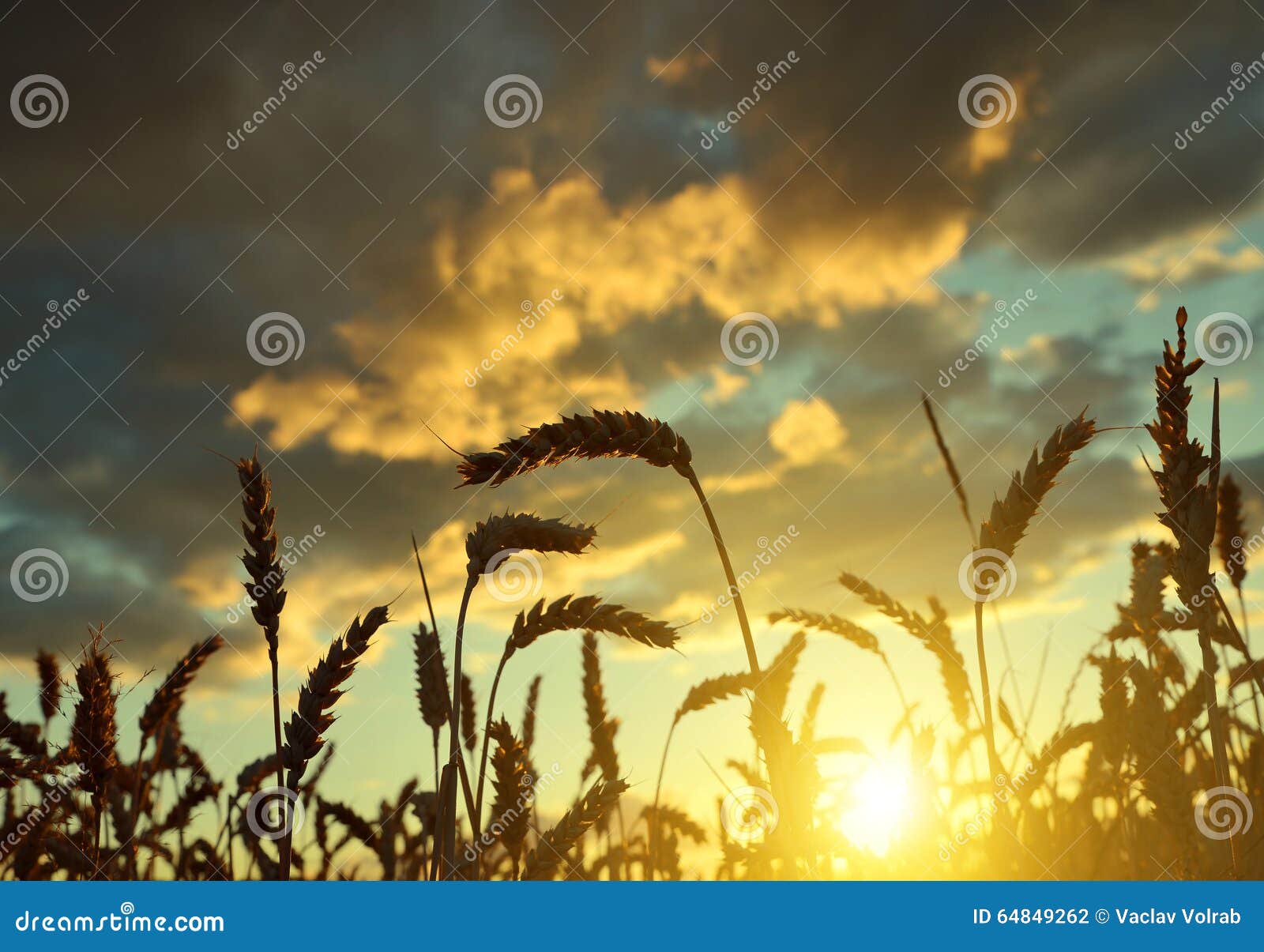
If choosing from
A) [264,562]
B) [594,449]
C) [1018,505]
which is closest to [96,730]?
[264,562]

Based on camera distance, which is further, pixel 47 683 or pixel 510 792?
pixel 47 683

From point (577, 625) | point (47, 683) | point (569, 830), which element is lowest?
point (569, 830)

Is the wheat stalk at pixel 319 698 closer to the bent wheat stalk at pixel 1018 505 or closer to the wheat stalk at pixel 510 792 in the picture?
the wheat stalk at pixel 510 792

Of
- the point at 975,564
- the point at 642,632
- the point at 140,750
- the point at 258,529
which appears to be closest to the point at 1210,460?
the point at 975,564

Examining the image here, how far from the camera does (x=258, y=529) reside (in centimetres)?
355

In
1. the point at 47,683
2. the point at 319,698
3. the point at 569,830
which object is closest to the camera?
the point at 319,698

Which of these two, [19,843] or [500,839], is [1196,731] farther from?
[19,843]

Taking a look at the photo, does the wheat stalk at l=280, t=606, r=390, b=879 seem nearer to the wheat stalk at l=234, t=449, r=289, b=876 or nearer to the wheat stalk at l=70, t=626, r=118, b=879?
the wheat stalk at l=234, t=449, r=289, b=876

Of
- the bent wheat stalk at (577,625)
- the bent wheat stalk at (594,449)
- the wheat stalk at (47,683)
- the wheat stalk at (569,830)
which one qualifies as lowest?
the wheat stalk at (569,830)

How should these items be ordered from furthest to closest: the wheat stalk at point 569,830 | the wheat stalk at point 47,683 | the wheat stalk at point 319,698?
the wheat stalk at point 47,683 → the wheat stalk at point 569,830 → the wheat stalk at point 319,698

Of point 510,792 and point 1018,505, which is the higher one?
point 1018,505

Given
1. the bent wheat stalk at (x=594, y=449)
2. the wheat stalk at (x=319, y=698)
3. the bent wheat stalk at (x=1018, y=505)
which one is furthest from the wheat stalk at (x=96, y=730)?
the bent wheat stalk at (x=1018, y=505)

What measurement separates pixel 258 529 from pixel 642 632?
62.4 inches

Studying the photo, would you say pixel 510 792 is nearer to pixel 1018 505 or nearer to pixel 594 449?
pixel 594 449
